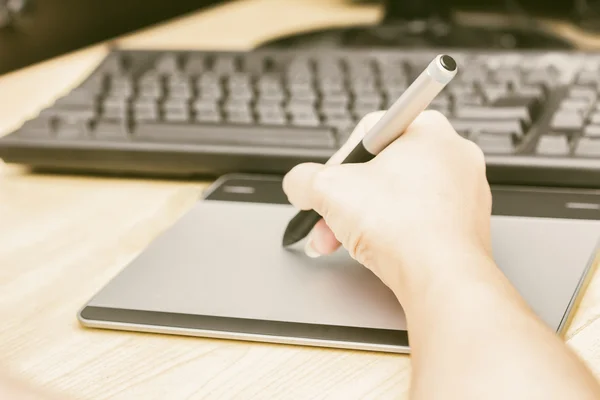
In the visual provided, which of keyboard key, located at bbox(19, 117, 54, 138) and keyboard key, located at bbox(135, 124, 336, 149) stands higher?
keyboard key, located at bbox(19, 117, 54, 138)

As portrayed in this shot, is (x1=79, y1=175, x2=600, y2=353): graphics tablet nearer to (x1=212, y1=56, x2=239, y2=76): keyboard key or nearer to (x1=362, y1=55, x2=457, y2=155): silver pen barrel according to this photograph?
(x1=362, y1=55, x2=457, y2=155): silver pen barrel

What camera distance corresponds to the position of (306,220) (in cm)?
41

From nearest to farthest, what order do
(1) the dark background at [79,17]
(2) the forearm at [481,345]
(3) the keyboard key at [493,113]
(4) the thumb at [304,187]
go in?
(2) the forearm at [481,345] < (4) the thumb at [304,187] < (3) the keyboard key at [493,113] < (1) the dark background at [79,17]

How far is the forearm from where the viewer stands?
260 mm

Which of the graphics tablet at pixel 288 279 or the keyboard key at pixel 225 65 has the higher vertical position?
the keyboard key at pixel 225 65

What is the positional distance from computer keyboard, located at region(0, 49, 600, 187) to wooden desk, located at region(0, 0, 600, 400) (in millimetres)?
30

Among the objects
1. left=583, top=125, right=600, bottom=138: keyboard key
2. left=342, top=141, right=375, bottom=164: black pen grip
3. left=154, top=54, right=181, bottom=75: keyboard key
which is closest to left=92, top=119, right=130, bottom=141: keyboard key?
left=154, top=54, right=181, bottom=75: keyboard key

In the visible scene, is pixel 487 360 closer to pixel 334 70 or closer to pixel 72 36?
pixel 334 70

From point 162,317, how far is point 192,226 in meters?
0.10

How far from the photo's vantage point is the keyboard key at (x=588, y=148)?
46 centimetres

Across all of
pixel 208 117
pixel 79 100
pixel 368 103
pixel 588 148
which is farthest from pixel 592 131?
pixel 79 100

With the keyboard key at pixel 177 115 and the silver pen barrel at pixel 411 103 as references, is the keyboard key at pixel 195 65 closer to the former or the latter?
the keyboard key at pixel 177 115

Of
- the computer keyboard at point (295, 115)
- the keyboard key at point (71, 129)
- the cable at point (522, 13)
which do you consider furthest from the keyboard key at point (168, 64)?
the cable at point (522, 13)

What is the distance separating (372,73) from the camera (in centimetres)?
60
